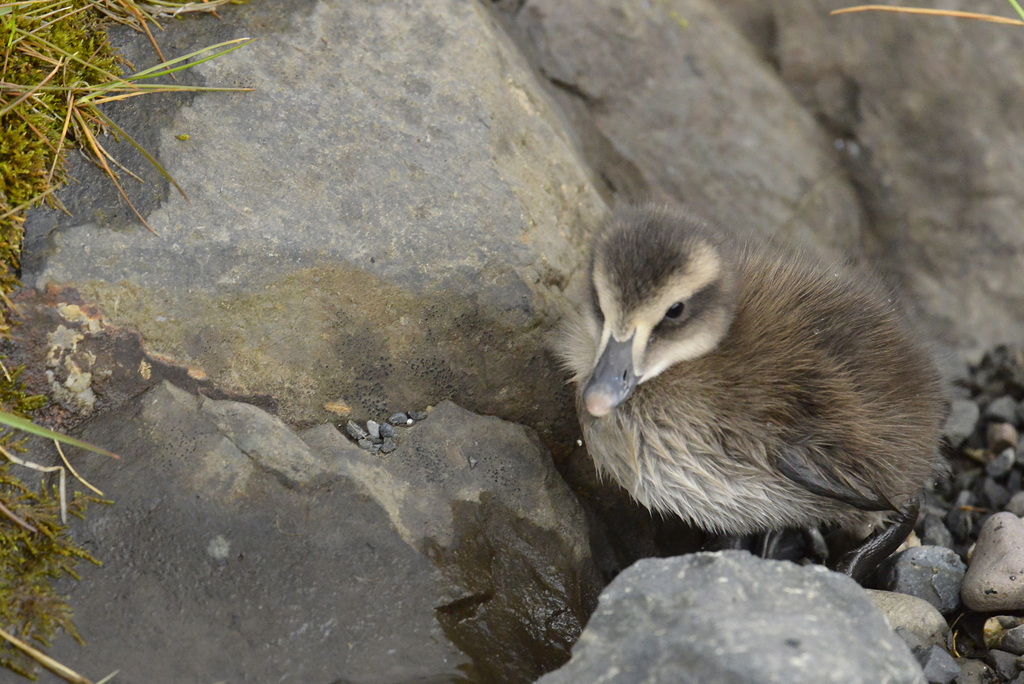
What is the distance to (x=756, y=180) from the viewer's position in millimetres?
5234

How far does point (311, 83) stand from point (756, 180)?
273cm

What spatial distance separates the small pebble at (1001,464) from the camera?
4457 mm

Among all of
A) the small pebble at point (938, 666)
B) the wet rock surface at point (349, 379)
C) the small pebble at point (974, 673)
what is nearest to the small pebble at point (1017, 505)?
the wet rock surface at point (349, 379)

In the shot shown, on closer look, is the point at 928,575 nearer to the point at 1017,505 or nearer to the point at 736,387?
the point at 1017,505

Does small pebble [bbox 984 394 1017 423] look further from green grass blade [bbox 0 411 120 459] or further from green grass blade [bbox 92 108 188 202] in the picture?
green grass blade [bbox 0 411 120 459]

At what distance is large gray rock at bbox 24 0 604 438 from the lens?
3.18 metres

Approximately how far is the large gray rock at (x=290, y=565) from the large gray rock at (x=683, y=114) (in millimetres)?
2480

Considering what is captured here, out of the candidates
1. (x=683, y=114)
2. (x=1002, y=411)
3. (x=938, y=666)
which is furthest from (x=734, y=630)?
(x=683, y=114)

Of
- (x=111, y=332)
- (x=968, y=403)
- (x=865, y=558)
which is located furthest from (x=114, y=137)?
(x=968, y=403)

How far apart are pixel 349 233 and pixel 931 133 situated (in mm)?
3564

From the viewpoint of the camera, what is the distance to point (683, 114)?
17.0ft

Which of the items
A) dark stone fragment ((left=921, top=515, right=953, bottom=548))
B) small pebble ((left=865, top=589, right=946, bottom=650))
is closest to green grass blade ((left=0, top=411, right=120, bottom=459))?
small pebble ((left=865, top=589, right=946, bottom=650))

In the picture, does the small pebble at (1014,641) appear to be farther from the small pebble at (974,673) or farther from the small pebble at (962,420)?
the small pebble at (962,420)

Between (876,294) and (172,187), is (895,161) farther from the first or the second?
(172,187)
